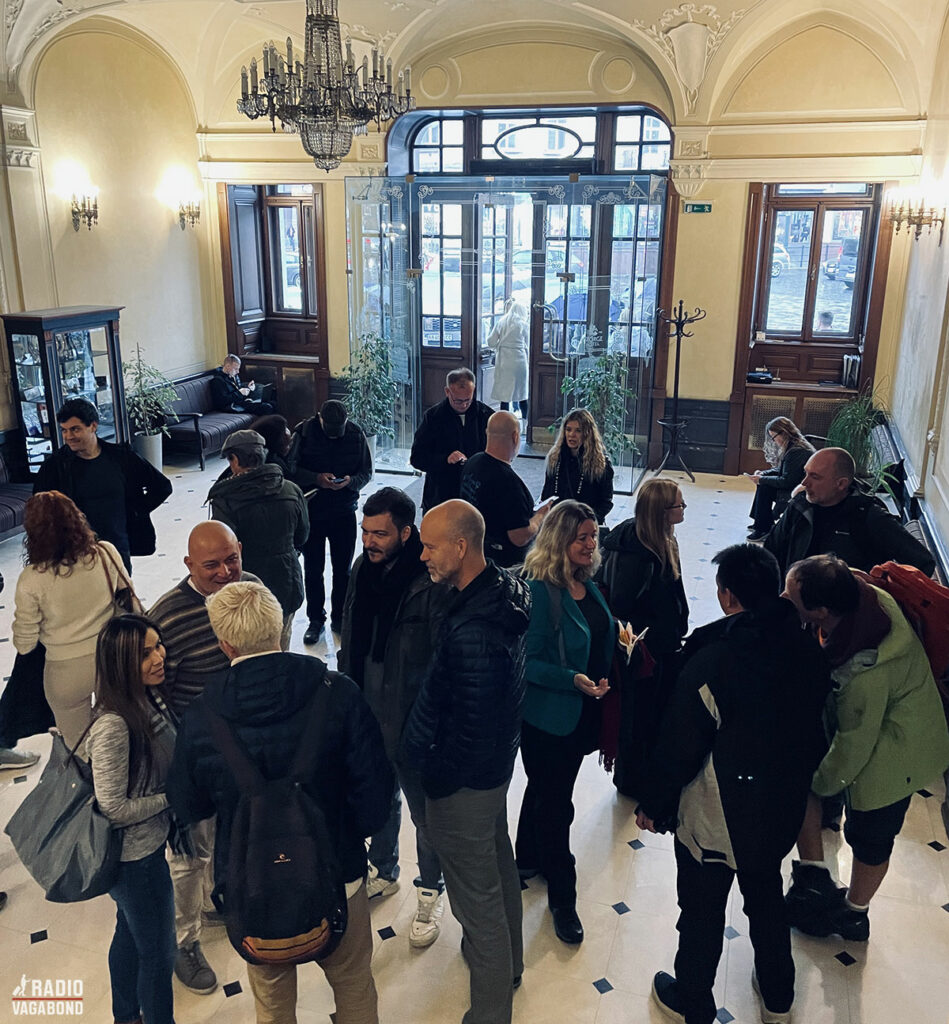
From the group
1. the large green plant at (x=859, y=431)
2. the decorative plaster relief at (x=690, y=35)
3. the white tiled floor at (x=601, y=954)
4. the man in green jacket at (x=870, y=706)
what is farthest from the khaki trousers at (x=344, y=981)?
the decorative plaster relief at (x=690, y=35)

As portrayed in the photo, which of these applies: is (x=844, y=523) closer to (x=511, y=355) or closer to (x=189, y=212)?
(x=511, y=355)

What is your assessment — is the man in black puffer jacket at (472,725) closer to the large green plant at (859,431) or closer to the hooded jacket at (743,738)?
the hooded jacket at (743,738)

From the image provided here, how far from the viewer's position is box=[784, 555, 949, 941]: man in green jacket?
289 cm

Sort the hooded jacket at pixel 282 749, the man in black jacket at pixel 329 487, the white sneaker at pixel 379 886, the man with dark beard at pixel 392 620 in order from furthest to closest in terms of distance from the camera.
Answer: the man in black jacket at pixel 329 487, the white sneaker at pixel 379 886, the man with dark beard at pixel 392 620, the hooded jacket at pixel 282 749

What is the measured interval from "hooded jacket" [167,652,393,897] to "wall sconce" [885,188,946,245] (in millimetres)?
6048

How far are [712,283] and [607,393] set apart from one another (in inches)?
72.1

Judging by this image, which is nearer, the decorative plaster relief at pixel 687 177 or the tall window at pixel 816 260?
the decorative plaster relief at pixel 687 177

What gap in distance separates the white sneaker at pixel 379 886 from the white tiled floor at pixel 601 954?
0.13ft

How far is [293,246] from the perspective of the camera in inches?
469

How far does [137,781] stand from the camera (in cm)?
256

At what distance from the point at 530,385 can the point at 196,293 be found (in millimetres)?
4173

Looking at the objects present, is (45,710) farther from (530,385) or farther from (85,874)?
(530,385)

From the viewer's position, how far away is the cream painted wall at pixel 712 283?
31.4 feet

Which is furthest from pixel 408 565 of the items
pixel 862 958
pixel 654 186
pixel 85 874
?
pixel 654 186
